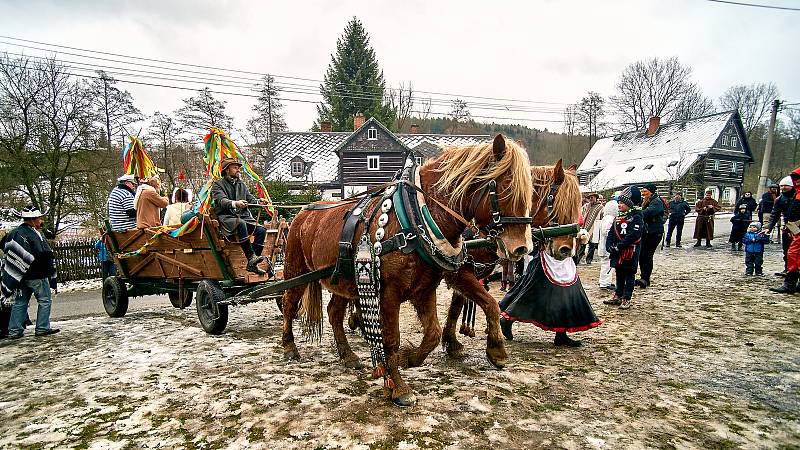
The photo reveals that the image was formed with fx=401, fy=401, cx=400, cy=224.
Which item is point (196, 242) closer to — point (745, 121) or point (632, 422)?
point (632, 422)

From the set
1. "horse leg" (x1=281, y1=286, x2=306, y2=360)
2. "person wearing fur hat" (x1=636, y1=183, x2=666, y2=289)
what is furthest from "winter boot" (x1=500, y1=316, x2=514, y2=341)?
"person wearing fur hat" (x1=636, y1=183, x2=666, y2=289)

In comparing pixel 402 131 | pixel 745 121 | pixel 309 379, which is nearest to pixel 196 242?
pixel 309 379

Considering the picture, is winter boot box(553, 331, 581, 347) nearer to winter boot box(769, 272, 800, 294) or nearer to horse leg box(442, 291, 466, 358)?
horse leg box(442, 291, 466, 358)

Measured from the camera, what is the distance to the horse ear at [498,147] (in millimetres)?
3037

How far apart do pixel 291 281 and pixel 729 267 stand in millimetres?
10834

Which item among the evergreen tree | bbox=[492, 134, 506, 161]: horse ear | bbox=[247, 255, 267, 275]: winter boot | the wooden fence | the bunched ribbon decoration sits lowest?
the wooden fence

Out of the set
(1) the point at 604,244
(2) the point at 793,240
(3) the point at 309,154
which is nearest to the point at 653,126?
(3) the point at 309,154

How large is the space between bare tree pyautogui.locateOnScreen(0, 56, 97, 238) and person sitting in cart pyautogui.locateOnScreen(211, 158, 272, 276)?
12137mm

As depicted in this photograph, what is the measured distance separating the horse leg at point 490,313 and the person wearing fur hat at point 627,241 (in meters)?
3.35

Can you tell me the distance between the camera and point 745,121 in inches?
1668

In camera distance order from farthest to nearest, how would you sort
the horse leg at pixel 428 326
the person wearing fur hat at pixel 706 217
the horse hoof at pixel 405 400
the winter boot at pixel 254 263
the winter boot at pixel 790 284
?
the person wearing fur hat at pixel 706 217 < the winter boot at pixel 790 284 < the winter boot at pixel 254 263 < the horse leg at pixel 428 326 < the horse hoof at pixel 405 400

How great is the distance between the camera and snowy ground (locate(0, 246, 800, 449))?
275 centimetres

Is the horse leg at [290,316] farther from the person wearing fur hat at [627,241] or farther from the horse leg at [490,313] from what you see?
the person wearing fur hat at [627,241]

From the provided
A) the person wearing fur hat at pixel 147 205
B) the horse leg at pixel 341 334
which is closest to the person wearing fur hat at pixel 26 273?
the person wearing fur hat at pixel 147 205
